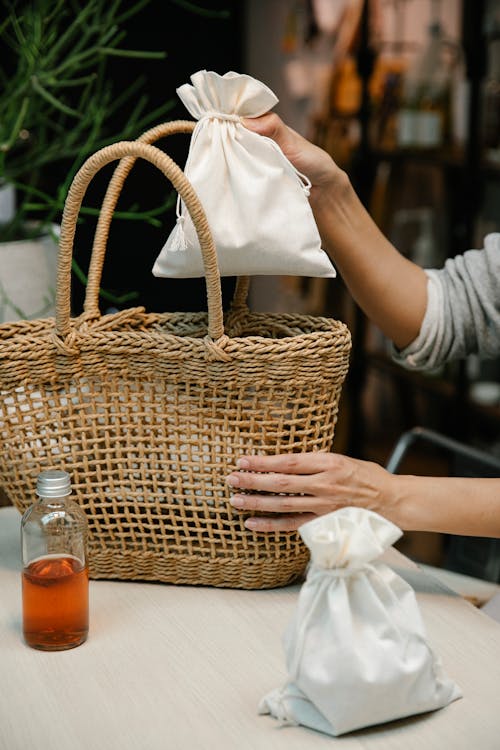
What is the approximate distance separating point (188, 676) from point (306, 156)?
82 centimetres

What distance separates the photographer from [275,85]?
4203 mm

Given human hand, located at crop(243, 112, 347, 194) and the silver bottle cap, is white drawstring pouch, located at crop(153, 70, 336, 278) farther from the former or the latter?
the silver bottle cap

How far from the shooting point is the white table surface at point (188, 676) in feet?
3.05

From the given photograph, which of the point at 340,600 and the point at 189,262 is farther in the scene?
the point at 189,262

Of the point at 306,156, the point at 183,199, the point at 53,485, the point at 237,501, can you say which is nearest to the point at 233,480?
the point at 237,501

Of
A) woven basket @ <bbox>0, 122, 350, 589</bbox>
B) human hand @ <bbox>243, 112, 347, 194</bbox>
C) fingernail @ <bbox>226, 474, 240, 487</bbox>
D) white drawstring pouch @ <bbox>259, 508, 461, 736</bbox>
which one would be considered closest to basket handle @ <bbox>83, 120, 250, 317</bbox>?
woven basket @ <bbox>0, 122, 350, 589</bbox>

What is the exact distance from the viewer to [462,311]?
1.65 m

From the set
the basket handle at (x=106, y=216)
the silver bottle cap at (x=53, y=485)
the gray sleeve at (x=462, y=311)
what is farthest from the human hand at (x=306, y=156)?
the silver bottle cap at (x=53, y=485)

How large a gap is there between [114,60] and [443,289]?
1.19 m

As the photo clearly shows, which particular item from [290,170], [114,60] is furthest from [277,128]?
[114,60]

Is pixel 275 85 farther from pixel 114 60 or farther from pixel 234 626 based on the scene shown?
pixel 234 626

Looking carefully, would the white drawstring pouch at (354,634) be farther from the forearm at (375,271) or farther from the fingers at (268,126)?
the forearm at (375,271)

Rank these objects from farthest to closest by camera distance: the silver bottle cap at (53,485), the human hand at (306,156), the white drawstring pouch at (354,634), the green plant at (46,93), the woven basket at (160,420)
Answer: the green plant at (46,93) → the human hand at (306,156) → the woven basket at (160,420) → the silver bottle cap at (53,485) → the white drawstring pouch at (354,634)

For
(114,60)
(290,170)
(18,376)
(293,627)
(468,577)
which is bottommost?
(468,577)
